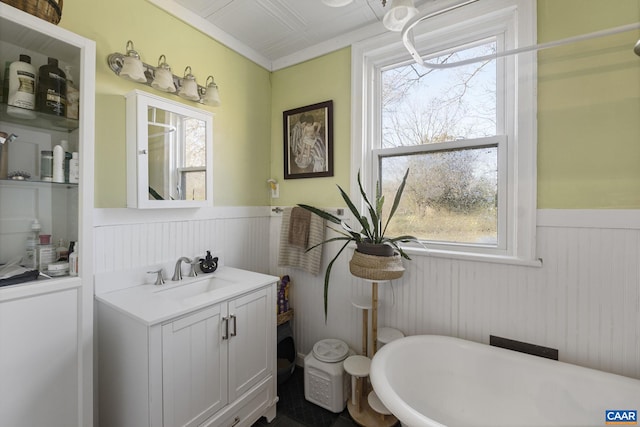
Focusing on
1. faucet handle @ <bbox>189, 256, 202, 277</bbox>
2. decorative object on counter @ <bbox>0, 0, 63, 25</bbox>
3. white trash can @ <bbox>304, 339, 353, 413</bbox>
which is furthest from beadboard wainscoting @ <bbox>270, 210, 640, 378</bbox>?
decorative object on counter @ <bbox>0, 0, 63, 25</bbox>

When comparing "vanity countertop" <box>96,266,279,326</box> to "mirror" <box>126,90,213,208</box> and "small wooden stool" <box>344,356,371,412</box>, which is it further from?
"small wooden stool" <box>344,356,371,412</box>

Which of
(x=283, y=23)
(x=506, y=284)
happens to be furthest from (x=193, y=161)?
(x=506, y=284)

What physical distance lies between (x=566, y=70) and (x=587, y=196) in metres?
0.61

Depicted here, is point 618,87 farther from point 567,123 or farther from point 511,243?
point 511,243

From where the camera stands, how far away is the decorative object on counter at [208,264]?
167cm

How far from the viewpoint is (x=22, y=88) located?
3.40 feet

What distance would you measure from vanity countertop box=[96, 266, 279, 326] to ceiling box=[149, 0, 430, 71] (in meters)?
1.56

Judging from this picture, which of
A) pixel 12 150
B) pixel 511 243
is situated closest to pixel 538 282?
pixel 511 243

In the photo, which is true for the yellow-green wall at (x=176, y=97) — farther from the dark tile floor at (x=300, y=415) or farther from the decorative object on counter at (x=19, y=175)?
the dark tile floor at (x=300, y=415)

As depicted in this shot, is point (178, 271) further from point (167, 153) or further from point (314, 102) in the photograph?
point (314, 102)

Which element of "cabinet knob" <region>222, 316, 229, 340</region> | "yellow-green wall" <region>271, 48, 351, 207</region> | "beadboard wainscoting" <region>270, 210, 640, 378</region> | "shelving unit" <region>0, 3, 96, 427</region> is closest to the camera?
"shelving unit" <region>0, 3, 96, 427</region>

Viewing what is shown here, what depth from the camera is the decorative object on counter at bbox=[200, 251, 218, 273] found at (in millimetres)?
1671

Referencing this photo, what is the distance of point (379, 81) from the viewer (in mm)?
1859

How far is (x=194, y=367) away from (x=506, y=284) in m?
1.58
